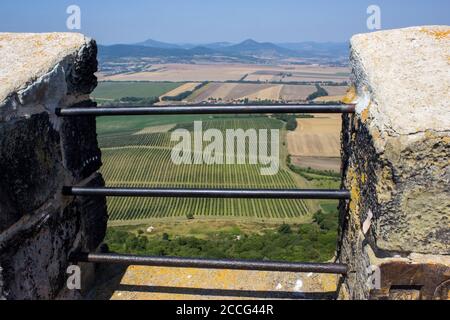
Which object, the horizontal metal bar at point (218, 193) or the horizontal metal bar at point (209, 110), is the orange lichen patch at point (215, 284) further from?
the horizontal metal bar at point (209, 110)

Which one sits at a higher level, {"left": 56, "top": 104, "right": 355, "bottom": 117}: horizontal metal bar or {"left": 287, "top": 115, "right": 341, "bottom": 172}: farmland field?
{"left": 56, "top": 104, "right": 355, "bottom": 117}: horizontal metal bar

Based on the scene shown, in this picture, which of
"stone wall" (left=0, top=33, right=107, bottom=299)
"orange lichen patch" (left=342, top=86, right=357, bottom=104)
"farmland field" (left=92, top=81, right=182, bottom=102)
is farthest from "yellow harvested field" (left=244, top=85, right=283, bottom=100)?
"orange lichen patch" (left=342, top=86, right=357, bottom=104)

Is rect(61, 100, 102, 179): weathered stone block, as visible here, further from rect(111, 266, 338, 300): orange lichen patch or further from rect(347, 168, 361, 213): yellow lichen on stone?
rect(347, 168, 361, 213): yellow lichen on stone

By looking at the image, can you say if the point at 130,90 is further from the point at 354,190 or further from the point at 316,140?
the point at 354,190

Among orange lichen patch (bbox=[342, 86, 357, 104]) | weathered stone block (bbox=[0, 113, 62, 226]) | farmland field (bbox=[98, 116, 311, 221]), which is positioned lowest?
farmland field (bbox=[98, 116, 311, 221])

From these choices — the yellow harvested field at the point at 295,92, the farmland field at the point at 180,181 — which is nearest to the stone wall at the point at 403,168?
the farmland field at the point at 180,181

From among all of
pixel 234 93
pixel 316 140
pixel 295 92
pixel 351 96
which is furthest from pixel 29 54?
pixel 295 92
